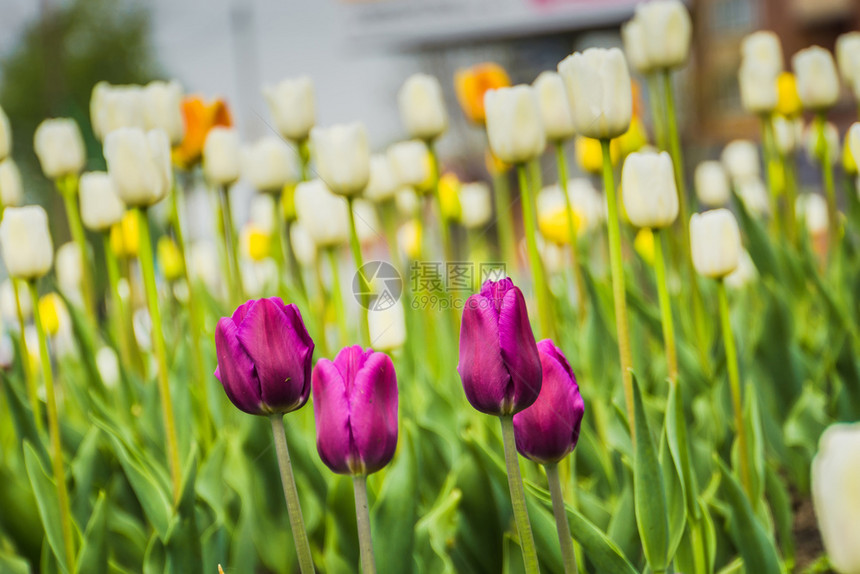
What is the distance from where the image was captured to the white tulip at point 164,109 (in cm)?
128

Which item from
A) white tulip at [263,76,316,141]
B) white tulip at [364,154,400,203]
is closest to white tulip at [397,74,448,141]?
white tulip at [263,76,316,141]

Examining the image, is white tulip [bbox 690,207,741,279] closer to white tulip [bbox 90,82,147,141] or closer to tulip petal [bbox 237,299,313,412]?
tulip petal [bbox 237,299,313,412]

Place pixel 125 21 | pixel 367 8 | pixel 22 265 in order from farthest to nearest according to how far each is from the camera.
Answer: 1. pixel 125 21
2. pixel 367 8
3. pixel 22 265

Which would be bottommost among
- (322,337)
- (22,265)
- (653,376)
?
(653,376)

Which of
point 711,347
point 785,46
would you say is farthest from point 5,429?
point 785,46

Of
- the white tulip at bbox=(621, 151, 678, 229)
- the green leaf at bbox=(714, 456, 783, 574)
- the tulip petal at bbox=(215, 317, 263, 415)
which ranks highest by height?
the white tulip at bbox=(621, 151, 678, 229)

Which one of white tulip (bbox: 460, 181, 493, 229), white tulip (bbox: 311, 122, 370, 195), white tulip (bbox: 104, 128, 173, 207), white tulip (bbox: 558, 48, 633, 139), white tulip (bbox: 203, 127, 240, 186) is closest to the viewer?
white tulip (bbox: 558, 48, 633, 139)

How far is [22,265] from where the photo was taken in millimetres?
1002

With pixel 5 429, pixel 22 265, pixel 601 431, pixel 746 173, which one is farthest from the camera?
pixel 746 173

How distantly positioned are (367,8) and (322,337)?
15.4 ft

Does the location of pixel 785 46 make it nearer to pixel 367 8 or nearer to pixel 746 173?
pixel 367 8

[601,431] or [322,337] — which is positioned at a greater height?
[322,337]

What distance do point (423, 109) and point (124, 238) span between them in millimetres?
710

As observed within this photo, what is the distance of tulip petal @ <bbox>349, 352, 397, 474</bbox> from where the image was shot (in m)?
0.61
